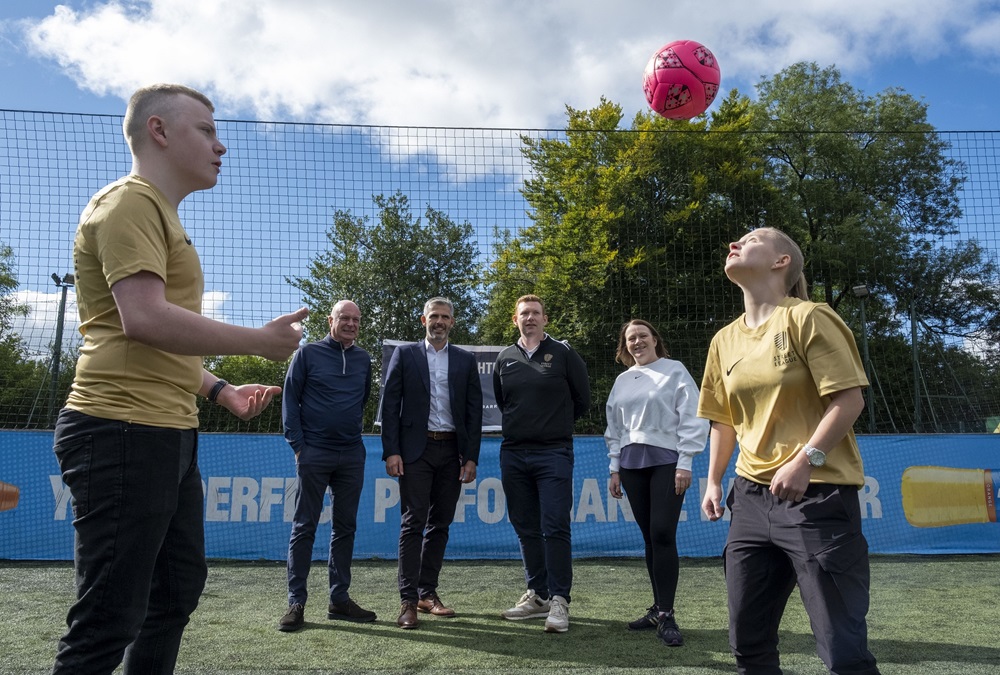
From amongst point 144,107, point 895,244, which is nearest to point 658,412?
point 144,107

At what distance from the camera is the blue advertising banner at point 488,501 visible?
6.41 m

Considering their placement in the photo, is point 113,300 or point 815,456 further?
point 815,456

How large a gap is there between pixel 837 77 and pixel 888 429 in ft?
81.4

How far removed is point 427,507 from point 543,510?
0.72 meters

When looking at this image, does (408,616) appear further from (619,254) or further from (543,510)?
(619,254)

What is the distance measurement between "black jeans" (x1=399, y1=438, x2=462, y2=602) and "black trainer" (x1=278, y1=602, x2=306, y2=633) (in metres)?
0.58

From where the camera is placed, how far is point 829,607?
2.06 metres

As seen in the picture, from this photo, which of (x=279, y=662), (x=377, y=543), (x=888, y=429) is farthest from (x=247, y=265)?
(x=888, y=429)

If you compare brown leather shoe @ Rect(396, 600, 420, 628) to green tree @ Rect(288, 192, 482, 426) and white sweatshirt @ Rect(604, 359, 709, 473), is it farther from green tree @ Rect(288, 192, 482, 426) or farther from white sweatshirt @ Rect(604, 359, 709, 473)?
green tree @ Rect(288, 192, 482, 426)

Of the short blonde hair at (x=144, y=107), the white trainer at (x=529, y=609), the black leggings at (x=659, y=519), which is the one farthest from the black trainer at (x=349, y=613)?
the short blonde hair at (x=144, y=107)

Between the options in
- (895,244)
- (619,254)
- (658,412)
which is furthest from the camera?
(895,244)

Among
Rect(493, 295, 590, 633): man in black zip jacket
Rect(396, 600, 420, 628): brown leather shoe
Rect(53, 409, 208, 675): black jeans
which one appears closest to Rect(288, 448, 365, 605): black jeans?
Rect(396, 600, 420, 628): brown leather shoe

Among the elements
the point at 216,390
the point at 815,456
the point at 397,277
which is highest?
the point at 397,277

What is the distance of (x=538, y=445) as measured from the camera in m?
4.57
